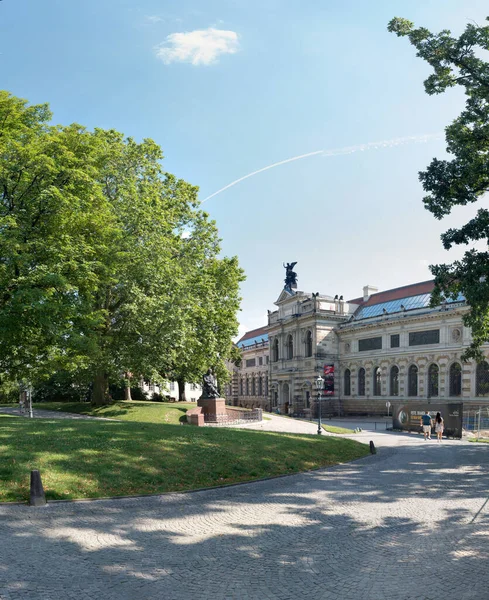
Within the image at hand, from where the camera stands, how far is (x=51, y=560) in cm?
862

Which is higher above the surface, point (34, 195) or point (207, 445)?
point (34, 195)

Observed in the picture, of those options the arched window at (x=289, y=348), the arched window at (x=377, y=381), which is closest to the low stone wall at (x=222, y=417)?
the arched window at (x=377, y=381)

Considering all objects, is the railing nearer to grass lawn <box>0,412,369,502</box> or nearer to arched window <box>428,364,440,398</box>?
arched window <box>428,364,440,398</box>

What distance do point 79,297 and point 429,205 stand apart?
16126 millimetres

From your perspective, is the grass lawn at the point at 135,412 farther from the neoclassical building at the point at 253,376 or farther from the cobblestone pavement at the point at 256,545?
the neoclassical building at the point at 253,376

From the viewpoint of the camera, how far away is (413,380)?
6003cm

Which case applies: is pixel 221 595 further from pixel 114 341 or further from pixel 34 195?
pixel 114 341

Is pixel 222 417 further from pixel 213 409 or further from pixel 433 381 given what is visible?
pixel 433 381

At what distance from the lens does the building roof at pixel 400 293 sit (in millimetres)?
63203

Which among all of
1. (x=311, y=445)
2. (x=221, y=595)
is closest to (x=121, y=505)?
(x=221, y=595)

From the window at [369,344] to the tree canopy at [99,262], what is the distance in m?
28.2

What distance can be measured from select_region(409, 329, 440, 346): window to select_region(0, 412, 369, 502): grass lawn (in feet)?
128

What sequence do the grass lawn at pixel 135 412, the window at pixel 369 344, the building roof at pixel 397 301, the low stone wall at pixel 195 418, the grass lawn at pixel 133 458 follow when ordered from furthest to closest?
the window at pixel 369 344, the building roof at pixel 397 301, the grass lawn at pixel 135 412, the low stone wall at pixel 195 418, the grass lawn at pixel 133 458

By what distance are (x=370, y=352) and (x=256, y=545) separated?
5850 centimetres
